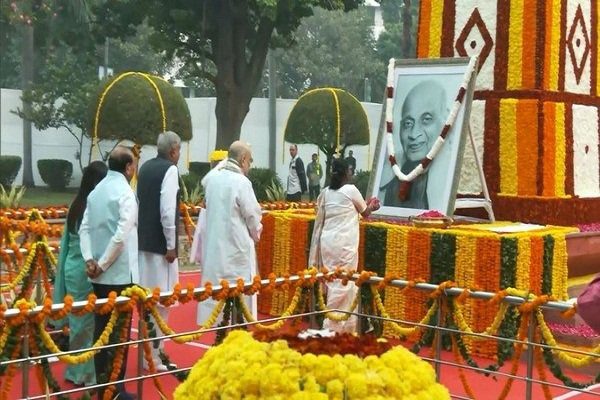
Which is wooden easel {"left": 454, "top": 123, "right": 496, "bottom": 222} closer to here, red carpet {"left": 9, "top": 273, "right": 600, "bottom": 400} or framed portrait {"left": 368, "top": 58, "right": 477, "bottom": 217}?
framed portrait {"left": 368, "top": 58, "right": 477, "bottom": 217}

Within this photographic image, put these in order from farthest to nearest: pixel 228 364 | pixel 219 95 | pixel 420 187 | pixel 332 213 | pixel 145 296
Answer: pixel 219 95
pixel 420 187
pixel 332 213
pixel 145 296
pixel 228 364

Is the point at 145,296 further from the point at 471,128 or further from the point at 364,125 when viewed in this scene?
the point at 364,125

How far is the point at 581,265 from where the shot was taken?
953 centimetres

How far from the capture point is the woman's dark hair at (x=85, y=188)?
20.4 ft

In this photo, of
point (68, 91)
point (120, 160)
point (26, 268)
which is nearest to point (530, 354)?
point (120, 160)

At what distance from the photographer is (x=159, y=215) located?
709cm

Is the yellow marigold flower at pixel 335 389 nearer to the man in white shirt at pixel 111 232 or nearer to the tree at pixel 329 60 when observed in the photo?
the man in white shirt at pixel 111 232

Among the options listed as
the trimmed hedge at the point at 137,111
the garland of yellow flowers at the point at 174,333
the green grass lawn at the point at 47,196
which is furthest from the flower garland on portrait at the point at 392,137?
the green grass lawn at the point at 47,196

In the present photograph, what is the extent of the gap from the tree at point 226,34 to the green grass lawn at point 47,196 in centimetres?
499

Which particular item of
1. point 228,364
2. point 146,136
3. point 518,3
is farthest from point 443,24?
point 146,136

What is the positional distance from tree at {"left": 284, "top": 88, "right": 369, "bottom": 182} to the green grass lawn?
21.0 feet

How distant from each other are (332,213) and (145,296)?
3.35 metres

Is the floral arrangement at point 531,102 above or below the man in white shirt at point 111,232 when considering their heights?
above

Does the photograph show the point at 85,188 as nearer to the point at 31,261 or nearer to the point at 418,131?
the point at 31,261
